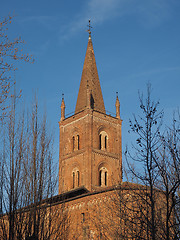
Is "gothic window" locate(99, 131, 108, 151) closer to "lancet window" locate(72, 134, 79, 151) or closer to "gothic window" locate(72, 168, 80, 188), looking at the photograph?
"lancet window" locate(72, 134, 79, 151)

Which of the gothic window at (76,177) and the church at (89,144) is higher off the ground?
the church at (89,144)

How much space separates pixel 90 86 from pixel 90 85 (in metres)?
0.21

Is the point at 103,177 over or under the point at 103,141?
under

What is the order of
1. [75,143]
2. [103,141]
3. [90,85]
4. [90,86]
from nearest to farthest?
[75,143] → [103,141] → [90,86] → [90,85]

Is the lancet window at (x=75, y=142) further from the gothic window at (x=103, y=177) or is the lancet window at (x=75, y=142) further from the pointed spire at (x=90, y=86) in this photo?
the gothic window at (x=103, y=177)

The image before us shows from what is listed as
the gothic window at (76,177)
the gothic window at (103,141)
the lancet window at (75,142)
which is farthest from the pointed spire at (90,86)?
the gothic window at (76,177)

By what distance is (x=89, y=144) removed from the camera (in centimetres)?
4181

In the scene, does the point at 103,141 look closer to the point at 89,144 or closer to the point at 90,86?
the point at 89,144

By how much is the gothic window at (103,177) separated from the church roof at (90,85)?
24.1 ft

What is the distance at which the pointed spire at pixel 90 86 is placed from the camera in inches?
1793

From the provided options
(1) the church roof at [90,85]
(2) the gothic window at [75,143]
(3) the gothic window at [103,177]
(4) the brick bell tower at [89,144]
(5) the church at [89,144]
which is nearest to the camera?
(5) the church at [89,144]

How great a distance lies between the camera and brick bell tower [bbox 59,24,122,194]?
41531 mm

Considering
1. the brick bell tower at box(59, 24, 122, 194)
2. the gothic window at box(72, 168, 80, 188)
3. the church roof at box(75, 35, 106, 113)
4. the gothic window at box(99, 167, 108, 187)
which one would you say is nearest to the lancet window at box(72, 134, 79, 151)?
the brick bell tower at box(59, 24, 122, 194)

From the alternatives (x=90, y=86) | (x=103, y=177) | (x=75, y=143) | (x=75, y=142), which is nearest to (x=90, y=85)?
(x=90, y=86)
